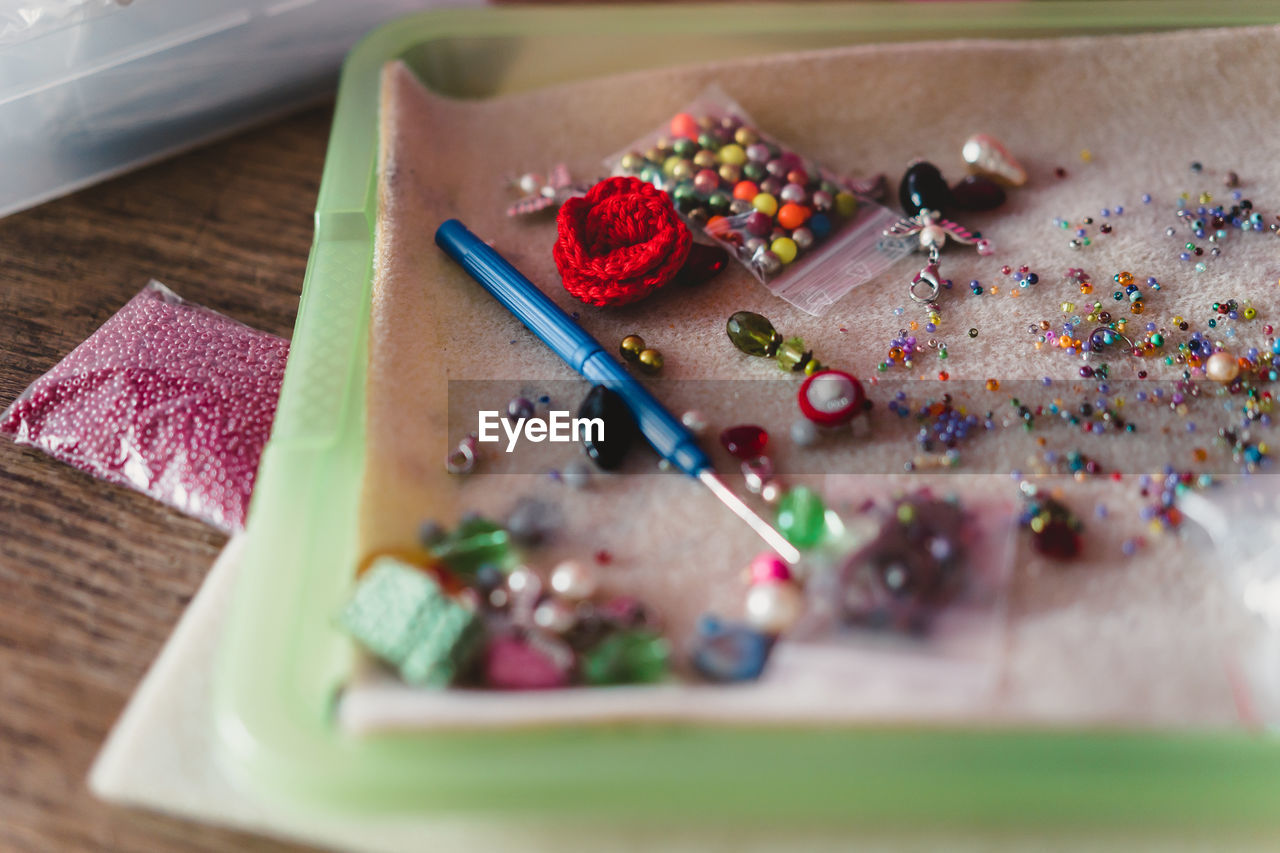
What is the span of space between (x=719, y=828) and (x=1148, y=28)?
632mm

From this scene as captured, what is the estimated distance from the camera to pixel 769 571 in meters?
0.48

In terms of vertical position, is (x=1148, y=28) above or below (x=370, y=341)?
above

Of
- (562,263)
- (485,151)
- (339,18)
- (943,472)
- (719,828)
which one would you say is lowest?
Answer: (719,828)

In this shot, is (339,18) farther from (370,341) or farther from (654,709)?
(654,709)

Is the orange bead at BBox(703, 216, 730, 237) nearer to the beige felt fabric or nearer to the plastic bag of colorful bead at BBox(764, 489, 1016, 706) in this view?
the beige felt fabric

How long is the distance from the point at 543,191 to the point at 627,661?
35 cm

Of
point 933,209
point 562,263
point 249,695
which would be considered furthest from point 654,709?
point 933,209

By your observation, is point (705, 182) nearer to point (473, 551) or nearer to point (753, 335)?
point (753, 335)

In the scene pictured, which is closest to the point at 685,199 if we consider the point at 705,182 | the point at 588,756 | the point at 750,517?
the point at 705,182

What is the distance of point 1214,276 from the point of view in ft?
2.04

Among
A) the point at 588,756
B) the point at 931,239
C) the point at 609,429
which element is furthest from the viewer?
the point at 931,239

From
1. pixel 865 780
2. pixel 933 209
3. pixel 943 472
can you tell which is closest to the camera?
pixel 865 780


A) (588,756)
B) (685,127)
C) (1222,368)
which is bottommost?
(588,756)

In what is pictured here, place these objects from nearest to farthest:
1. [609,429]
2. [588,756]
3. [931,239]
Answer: [588,756] → [609,429] → [931,239]
